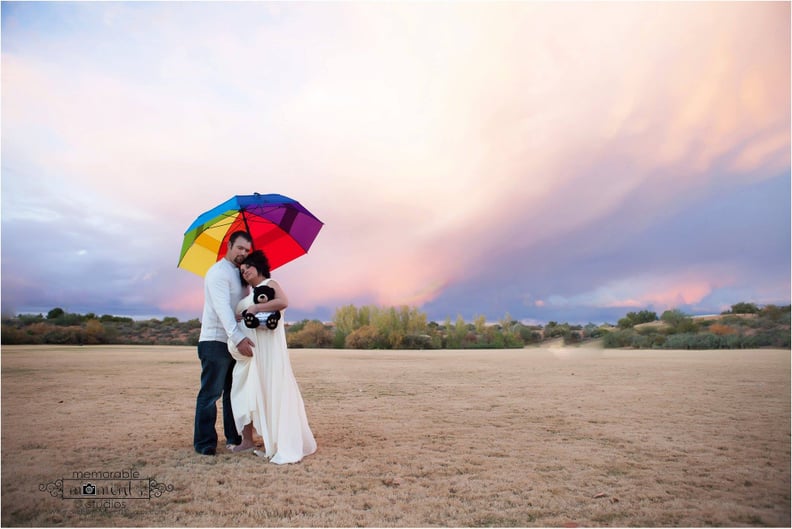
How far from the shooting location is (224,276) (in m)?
6.28

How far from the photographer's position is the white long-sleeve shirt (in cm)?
607

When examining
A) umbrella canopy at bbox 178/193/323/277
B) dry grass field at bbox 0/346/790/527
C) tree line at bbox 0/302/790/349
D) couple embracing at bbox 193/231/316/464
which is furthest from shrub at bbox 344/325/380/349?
couple embracing at bbox 193/231/316/464

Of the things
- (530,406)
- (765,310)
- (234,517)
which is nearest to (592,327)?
(765,310)

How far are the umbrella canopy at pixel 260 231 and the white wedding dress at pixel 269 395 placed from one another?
1122 millimetres

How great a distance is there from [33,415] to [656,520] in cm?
942

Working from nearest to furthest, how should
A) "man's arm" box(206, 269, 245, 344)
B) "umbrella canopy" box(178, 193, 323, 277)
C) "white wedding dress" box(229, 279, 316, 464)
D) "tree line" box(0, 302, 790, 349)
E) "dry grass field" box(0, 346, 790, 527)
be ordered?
"dry grass field" box(0, 346, 790, 527), "man's arm" box(206, 269, 245, 344), "white wedding dress" box(229, 279, 316, 464), "umbrella canopy" box(178, 193, 323, 277), "tree line" box(0, 302, 790, 349)

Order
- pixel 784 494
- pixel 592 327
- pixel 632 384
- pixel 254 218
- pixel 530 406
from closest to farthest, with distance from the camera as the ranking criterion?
pixel 784 494 → pixel 254 218 → pixel 530 406 → pixel 632 384 → pixel 592 327

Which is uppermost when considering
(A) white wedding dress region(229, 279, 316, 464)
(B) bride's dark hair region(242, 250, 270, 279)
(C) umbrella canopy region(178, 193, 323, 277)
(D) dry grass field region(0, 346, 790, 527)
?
(C) umbrella canopy region(178, 193, 323, 277)

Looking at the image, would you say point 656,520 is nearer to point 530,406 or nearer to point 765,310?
point 530,406

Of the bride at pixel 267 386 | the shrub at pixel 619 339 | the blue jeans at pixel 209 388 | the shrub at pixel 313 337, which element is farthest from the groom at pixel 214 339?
the shrub at pixel 619 339

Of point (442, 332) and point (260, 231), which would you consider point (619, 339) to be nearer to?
point (442, 332)

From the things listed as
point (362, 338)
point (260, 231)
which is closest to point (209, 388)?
point (260, 231)

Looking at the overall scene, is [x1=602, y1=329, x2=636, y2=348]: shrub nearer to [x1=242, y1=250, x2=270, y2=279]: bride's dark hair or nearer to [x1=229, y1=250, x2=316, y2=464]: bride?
[x1=229, y1=250, x2=316, y2=464]: bride

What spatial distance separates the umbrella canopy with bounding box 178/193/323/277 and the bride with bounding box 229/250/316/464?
29.8 inches
